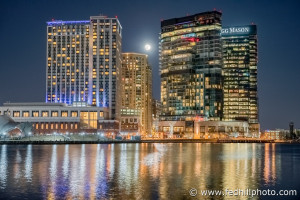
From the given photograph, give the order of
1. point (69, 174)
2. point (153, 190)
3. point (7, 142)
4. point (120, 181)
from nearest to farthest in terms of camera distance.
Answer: point (153, 190), point (120, 181), point (69, 174), point (7, 142)

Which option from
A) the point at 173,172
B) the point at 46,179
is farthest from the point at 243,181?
the point at 46,179

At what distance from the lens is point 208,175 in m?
62.3

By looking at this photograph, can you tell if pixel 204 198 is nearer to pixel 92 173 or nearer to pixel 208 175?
pixel 208 175

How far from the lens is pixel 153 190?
4784 cm

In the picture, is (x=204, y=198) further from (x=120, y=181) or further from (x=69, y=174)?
(x=69, y=174)

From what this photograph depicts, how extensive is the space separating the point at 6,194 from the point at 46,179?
1160cm

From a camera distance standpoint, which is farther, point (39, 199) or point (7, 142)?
point (7, 142)

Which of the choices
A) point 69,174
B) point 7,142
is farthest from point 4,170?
point 7,142

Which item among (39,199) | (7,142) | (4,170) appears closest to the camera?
(39,199)

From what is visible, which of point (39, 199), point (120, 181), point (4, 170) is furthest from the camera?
point (4, 170)

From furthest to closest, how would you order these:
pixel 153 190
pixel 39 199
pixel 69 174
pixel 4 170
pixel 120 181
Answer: pixel 4 170
pixel 69 174
pixel 120 181
pixel 153 190
pixel 39 199

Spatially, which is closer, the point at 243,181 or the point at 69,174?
the point at 243,181

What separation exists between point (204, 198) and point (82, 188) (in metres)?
14.7

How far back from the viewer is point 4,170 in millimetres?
67062
